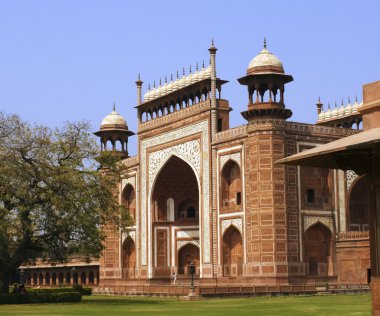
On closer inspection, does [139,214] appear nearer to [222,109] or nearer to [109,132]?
[109,132]

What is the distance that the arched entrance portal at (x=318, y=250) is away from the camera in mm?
39375

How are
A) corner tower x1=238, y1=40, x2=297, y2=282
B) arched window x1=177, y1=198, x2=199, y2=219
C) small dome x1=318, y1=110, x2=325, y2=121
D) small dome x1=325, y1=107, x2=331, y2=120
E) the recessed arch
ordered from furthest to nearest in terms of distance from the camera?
small dome x1=318, y1=110, x2=325, y2=121 → small dome x1=325, y1=107, x2=331, y2=120 → arched window x1=177, y1=198, x2=199, y2=219 → the recessed arch → corner tower x1=238, y1=40, x2=297, y2=282

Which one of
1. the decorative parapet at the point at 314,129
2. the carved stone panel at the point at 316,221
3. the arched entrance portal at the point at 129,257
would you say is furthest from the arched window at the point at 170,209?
the decorative parapet at the point at 314,129

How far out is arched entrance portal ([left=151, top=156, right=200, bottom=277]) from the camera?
49.2m

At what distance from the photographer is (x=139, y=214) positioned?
50406 mm

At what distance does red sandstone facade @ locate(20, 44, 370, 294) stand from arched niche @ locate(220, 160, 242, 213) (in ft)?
0.19

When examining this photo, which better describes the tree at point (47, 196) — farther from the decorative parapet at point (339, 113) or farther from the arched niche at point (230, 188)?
the decorative parapet at point (339, 113)

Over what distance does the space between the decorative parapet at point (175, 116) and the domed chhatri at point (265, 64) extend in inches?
180

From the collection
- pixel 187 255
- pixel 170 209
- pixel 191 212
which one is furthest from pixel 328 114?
pixel 187 255

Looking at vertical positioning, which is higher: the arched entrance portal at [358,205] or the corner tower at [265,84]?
the corner tower at [265,84]

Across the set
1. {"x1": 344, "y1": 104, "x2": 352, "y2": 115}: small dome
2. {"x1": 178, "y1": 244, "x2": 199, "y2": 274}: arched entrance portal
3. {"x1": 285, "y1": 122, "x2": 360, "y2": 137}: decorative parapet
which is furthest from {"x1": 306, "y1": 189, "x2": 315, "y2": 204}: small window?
{"x1": 344, "y1": 104, "x2": 352, "y2": 115}: small dome

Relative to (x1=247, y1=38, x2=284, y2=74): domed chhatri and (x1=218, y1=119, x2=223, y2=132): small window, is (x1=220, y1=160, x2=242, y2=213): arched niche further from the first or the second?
(x1=247, y1=38, x2=284, y2=74): domed chhatri

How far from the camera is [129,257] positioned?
173 ft

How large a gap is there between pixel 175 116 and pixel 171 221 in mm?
7490
